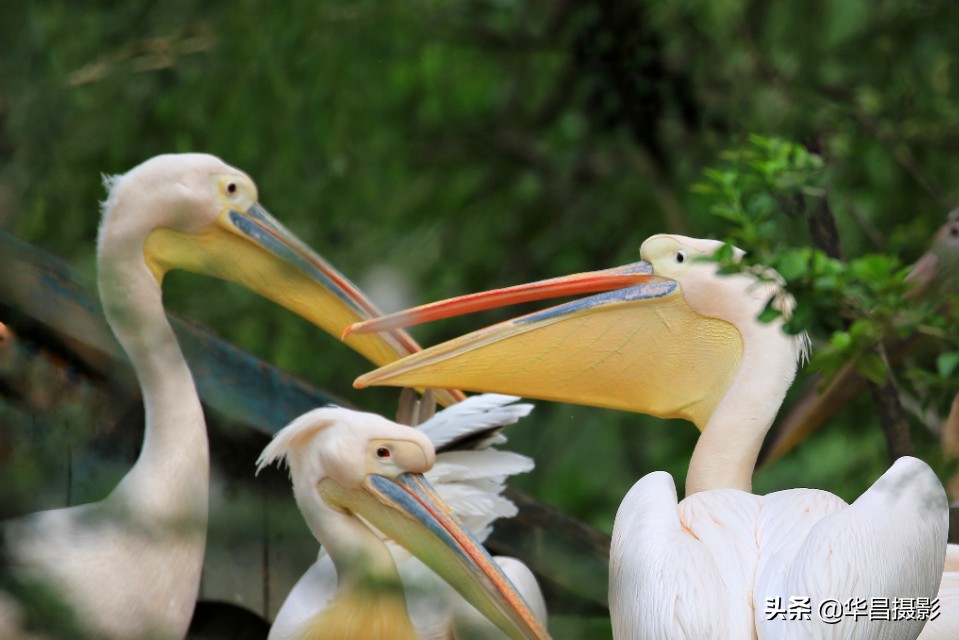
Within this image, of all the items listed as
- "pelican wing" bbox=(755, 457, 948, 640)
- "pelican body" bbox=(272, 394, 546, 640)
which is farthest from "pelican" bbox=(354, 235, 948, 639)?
"pelican body" bbox=(272, 394, 546, 640)

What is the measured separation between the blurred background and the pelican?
89 millimetres

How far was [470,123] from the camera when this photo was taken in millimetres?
2383

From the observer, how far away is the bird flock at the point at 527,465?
1.80 metres

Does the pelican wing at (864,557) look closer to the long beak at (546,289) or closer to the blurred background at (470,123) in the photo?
the blurred background at (470,123)

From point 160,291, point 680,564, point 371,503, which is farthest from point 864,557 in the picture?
point 160,291

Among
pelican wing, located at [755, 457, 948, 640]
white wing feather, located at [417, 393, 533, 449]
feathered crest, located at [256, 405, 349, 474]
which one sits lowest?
pelican wing, located at [755, 457, 948, 640]

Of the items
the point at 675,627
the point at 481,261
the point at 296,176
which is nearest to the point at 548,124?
the point at 481,261

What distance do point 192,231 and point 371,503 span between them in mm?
633

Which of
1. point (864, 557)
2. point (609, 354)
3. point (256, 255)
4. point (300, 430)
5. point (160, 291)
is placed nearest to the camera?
point (864, 557)

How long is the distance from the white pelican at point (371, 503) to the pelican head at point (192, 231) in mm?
218

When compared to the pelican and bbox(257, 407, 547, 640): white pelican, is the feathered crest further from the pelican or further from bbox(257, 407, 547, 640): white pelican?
the pelican

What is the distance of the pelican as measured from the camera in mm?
1757

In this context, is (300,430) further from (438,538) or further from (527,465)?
(527,465)

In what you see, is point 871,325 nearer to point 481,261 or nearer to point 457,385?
point 481,261
